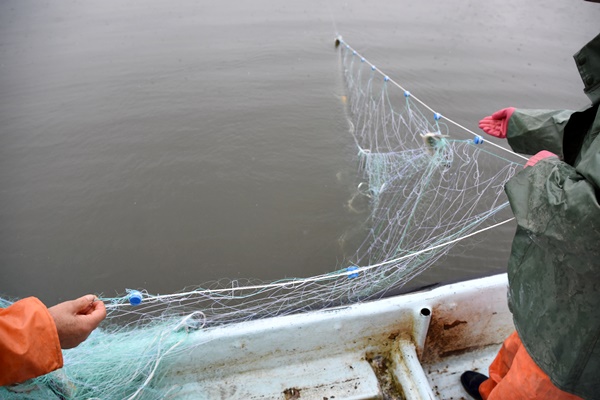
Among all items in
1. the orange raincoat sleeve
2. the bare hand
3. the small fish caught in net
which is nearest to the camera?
the orange raincoat sleeve

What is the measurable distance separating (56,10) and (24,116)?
14.3 ft

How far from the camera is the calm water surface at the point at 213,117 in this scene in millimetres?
4238

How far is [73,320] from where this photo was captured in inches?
67.1

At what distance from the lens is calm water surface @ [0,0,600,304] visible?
424cm

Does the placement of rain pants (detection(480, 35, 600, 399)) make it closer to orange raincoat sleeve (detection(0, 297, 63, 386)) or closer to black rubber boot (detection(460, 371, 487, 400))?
black rubber boot (detection(460, 371, 487, 400))

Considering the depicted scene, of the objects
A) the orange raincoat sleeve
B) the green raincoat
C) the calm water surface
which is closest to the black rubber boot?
the calm water surface

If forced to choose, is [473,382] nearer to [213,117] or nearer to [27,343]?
[27,343]

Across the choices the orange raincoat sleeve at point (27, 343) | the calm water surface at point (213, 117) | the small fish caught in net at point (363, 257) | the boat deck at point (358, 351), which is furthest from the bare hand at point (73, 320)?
the calm water surface at point (213, 117)

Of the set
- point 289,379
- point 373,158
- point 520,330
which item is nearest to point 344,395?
point 289,379

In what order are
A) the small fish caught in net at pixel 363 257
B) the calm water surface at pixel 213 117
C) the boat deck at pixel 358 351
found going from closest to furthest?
1. the small fish caught in net at pixel 363 257
2. the boat deck at pixel 358 351
3. the calm water surface at pixel 213 117

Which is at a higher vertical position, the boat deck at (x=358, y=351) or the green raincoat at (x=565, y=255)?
the green raincoat at (x=565, y=255)

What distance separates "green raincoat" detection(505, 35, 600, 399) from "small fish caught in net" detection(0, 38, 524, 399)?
0.83 m

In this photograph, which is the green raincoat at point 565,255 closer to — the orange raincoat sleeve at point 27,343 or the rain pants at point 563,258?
the rain pants at point 563,258

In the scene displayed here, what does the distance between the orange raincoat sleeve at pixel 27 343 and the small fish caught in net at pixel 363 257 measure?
0.56 m
